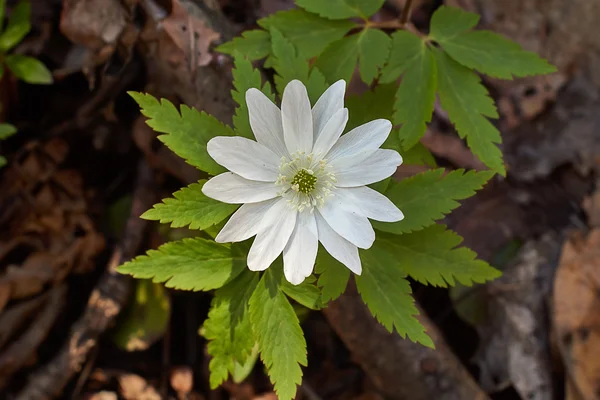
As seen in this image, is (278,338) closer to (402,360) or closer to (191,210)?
(191,210)

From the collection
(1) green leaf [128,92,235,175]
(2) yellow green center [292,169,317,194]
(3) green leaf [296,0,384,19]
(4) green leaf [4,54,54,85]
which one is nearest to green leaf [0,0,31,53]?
(4) green leaf [4,54,54,85]

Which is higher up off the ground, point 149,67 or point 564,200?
point 149,67

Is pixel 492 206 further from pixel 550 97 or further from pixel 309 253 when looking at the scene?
pixel 309 253

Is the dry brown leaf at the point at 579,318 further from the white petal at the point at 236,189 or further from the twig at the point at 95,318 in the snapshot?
the twig at the point at 95,318

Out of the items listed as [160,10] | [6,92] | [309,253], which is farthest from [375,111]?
[6,92]

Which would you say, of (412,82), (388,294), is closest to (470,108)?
(412,82)
